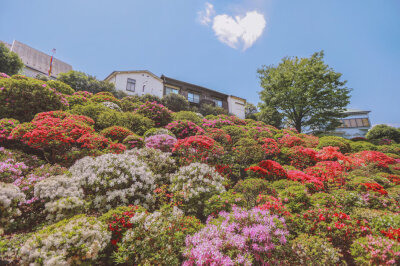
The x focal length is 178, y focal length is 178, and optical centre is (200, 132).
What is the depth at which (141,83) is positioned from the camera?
1134 inches

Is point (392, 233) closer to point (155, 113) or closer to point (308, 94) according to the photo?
point (155, 113)

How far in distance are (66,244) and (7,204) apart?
1751 millimetres

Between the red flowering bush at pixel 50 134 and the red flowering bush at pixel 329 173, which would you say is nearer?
the red flowering bush at pixel 50 134

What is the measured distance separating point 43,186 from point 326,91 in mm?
26418

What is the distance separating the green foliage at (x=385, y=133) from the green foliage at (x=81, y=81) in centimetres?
3872

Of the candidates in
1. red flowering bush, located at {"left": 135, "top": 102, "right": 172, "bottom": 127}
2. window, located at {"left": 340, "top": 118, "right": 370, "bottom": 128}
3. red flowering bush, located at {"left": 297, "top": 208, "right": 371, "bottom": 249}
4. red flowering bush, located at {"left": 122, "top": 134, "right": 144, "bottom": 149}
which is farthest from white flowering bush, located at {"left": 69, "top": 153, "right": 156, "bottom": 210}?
window, located at {"left": 340, "top": 118, "right": 370, "bottom": 128}

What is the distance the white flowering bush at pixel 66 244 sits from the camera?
2.73 meters

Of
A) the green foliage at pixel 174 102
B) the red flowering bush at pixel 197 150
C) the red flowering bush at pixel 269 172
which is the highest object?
the green foliage at pixel 174 102

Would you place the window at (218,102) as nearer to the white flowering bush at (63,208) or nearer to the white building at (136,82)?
the white building at (136,82)

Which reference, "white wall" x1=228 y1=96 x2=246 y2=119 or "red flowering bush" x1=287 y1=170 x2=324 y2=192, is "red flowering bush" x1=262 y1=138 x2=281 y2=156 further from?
"white wall" x1=228 y1=96 x2=246 y2=119

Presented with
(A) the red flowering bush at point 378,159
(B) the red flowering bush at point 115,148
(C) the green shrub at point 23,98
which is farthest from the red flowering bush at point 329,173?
(C) the green shrub at point 23,98

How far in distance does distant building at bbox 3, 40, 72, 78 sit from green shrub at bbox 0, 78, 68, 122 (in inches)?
1138

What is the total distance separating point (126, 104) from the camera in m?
17.1

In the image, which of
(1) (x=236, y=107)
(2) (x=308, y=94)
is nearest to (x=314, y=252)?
(2) (x=308, y=94)
